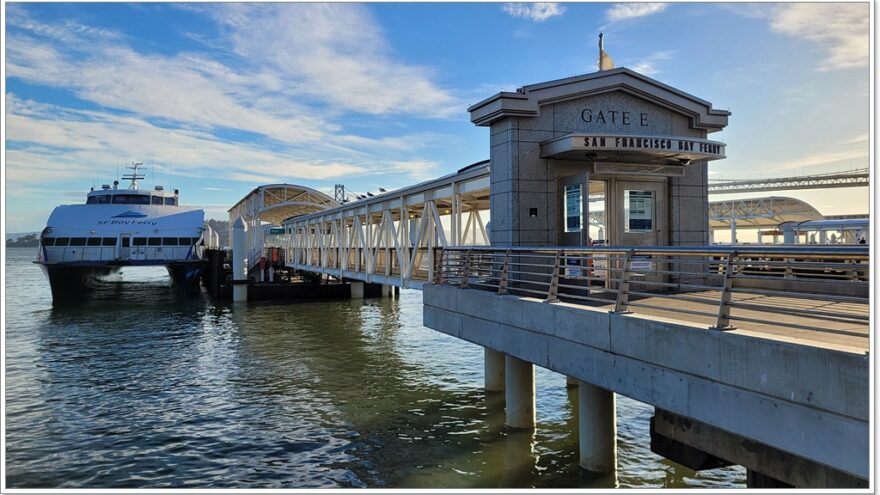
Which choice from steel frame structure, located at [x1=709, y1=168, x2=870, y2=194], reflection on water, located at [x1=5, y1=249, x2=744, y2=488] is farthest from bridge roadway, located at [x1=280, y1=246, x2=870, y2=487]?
steel frame structure, located at [x1=709, y1=168, x2=870, y2=194]

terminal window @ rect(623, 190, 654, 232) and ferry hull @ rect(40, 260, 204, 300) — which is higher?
terminal window @ rect(623, 190, 654, 232)

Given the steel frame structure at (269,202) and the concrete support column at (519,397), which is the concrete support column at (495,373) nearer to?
the concrete support column at (519,397)

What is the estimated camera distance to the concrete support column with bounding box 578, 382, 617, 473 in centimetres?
1012

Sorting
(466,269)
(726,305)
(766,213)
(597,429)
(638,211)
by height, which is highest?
(766,213)

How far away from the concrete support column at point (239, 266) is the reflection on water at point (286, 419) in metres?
15.6

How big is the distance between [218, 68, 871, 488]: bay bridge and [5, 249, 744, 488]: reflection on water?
3.97 feet

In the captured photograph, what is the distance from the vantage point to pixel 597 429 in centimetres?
1027

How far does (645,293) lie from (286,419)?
9357mm

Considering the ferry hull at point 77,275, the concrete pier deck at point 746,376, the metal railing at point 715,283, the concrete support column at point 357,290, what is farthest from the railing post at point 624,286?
the ferry hull at point 77,275

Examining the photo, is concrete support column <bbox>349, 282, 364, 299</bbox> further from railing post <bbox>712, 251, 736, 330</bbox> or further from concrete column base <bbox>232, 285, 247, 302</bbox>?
railing post <bbox>712, 251, 736, 330</bbox>

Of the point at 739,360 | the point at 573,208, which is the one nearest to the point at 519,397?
the point at 573,208

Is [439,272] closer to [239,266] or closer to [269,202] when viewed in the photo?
[239,266]

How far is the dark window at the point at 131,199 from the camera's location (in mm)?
50562

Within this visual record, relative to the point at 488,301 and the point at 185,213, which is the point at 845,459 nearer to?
the point at 488,301
